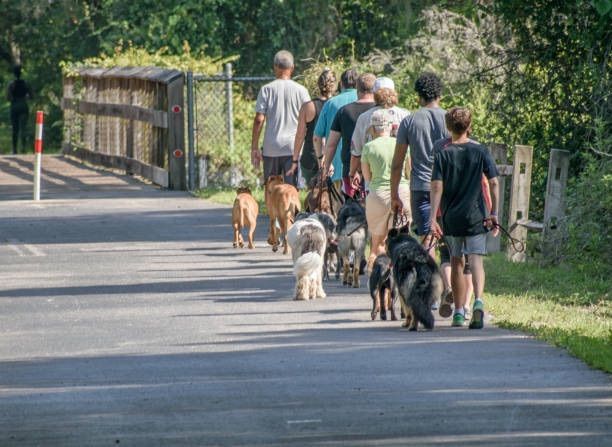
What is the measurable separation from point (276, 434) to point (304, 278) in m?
5.15

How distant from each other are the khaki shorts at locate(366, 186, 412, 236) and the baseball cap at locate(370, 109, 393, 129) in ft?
1.79

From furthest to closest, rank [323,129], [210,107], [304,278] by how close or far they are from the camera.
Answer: [210,107] → [323,129] → [304,278]

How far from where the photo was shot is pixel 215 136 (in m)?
25.6

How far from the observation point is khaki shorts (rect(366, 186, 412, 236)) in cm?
1341

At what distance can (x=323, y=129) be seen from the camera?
15.2 m

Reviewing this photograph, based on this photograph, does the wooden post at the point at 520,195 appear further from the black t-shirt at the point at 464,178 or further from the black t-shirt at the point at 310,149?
the black t-shirt at the point at 464,178

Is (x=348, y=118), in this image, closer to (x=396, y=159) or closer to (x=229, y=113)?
(x=396, y=159)

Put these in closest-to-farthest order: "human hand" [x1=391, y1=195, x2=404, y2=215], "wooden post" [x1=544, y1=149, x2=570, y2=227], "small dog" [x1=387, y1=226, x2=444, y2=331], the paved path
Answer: the paved path → "small dog" [x1=387, y1=226, x2=444, y2=331] → "human hand" [x1=391, y1=195, x2=404, y2=215] → "wooden post" [x1=544, y1=149, x2=570, y2=227]

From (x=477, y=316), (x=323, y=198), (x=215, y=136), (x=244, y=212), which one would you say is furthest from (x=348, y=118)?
(x=215, y=136)

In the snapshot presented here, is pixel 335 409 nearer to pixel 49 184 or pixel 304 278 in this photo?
pixel 304 278

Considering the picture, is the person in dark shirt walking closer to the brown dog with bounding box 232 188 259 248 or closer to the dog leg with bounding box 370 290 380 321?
the brown dog with bounding box 232 188 259 248

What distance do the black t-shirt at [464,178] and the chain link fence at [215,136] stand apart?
12946 mm

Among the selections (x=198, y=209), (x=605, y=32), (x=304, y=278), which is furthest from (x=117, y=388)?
(x=198, y=209)

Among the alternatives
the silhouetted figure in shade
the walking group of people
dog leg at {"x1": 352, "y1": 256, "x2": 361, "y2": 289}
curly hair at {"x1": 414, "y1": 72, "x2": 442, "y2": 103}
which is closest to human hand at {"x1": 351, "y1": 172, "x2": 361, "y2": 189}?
the walking group of people
